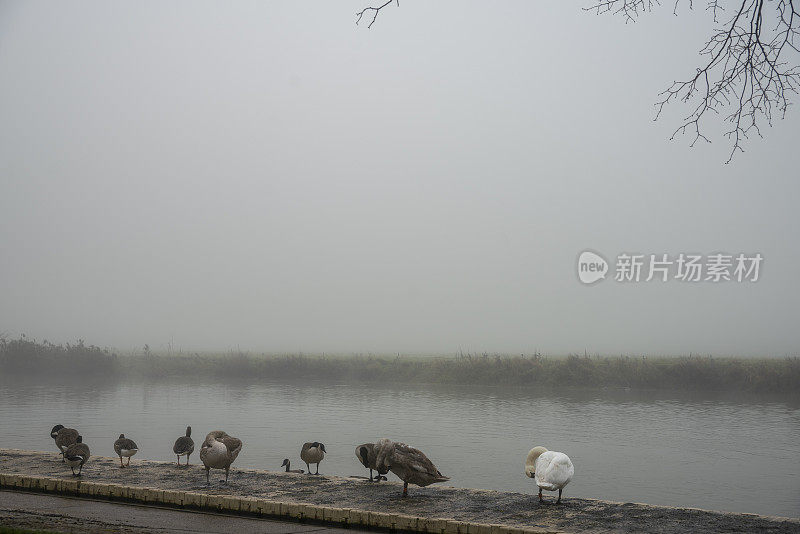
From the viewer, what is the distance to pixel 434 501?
23.4 feet

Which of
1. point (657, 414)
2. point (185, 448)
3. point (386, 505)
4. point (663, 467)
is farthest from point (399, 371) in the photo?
point (386, 505)

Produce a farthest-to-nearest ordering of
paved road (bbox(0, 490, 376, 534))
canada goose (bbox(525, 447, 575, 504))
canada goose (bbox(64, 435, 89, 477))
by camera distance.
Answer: canada goose (bbox(64, 435, 89, 477)) < canada goose (bbox(525, 447, 575, 504)) < paved road (bbox(0, 490, 376, 534))

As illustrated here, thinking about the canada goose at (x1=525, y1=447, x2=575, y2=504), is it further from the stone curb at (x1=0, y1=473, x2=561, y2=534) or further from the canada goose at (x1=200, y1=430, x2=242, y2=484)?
the canada goose at (x1=200, y1=430, x2=242, y2=484)

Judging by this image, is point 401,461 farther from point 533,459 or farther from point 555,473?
point 533,459

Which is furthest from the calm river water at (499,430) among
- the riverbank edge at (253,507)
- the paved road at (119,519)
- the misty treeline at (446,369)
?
the paved road at (119,519)

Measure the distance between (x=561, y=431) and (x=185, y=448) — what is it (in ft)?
38.8

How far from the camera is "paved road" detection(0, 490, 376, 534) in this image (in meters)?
5.94

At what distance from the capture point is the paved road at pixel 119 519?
234 inches

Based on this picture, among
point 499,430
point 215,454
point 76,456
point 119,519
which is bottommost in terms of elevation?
point 499,430

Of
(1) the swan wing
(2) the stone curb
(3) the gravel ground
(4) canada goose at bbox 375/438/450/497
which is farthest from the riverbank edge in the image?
(1) the swan wing

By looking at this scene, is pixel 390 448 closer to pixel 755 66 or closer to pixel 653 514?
pixel 653 514

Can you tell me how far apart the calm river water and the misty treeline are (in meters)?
2.94

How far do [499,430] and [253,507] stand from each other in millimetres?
12681

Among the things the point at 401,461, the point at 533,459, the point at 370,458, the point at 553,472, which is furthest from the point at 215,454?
the point at 553,472
